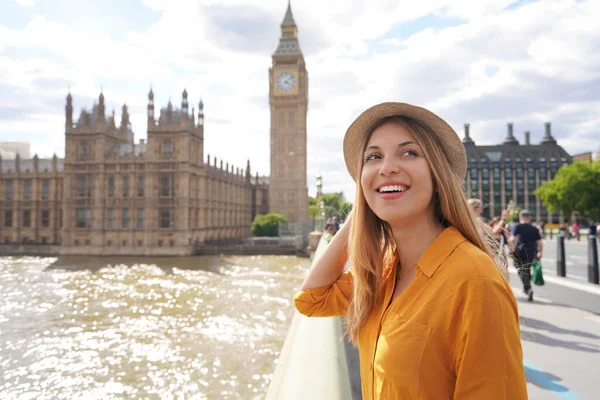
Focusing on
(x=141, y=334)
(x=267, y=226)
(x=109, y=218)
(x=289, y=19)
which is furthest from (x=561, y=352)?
(x=289, y=19)

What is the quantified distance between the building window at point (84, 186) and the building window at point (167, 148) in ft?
29.4

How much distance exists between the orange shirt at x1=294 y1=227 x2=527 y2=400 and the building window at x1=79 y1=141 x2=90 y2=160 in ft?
170

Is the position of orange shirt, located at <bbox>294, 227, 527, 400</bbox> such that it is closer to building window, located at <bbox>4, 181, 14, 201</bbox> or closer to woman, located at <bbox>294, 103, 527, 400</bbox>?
woman, located at <bbox>294, 103, 527, 400</bbox>

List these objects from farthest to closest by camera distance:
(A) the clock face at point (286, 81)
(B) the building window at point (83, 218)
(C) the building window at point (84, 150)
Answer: (A) the clock face at point (286, 81) < (C) the building window at point (84, 150) < (B) the building window at point (83, 218)

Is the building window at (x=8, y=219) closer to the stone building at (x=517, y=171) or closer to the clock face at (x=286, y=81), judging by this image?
the clock face at (x=286, y=81)

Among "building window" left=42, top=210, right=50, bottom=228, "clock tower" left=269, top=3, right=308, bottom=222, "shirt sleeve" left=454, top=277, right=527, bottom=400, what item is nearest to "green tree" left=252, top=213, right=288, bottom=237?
"clock tower" left=269, top=3, right=308, bottom=222

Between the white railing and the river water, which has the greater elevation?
the white railing

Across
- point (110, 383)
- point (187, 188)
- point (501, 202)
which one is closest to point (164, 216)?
point (187, 188)

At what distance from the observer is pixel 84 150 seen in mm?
47625

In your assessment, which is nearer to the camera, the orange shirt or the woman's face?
the orange shirt

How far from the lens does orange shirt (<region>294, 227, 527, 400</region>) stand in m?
1.27

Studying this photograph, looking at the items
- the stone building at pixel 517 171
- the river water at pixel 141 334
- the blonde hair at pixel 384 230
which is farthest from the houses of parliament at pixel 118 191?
the stone building at pixel 517 171

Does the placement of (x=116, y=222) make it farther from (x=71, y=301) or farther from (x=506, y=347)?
(x=506, y=347)

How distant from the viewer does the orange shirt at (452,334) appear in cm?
127
